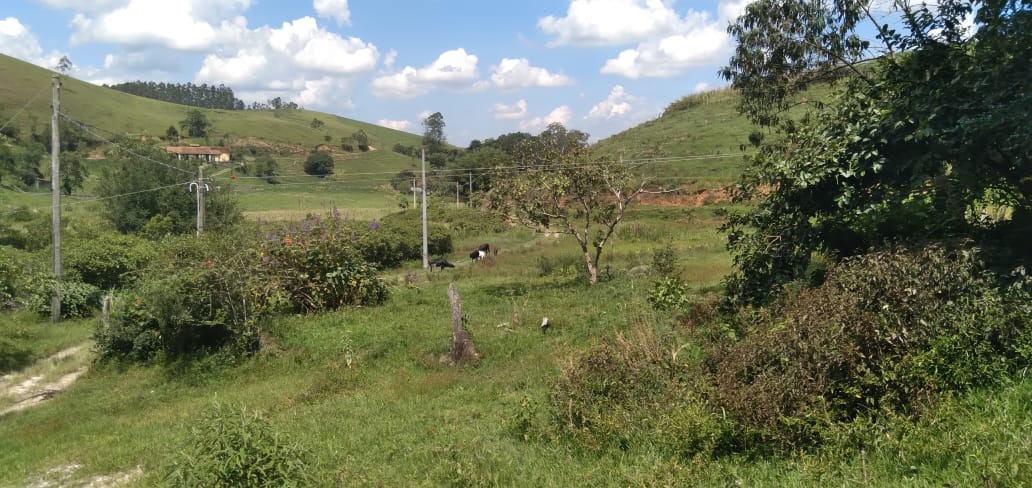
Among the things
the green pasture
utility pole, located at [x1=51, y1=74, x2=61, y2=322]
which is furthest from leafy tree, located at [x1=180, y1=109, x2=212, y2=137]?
the green pasture

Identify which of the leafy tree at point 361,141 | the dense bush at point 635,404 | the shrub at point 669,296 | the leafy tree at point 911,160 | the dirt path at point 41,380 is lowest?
the dirt path at point 41,380

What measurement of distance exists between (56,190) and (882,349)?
79.7 feet

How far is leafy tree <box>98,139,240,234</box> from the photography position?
44562 mm

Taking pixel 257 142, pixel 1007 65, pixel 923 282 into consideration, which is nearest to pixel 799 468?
pixel 923 282

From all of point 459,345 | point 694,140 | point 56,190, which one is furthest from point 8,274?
point 694,140

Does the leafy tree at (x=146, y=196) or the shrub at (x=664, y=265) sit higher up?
the leafy tree at (x=146, y=196)

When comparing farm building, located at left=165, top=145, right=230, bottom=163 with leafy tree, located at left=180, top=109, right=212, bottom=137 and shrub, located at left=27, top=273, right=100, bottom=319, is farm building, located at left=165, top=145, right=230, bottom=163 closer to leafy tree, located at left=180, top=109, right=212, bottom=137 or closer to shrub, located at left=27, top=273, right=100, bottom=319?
leafy tree, located at left=180, top=109, right=212, bottom=137

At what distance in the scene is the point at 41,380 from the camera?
14469 mm

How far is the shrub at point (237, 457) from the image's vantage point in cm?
518

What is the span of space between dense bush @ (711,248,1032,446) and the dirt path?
13.8 metres

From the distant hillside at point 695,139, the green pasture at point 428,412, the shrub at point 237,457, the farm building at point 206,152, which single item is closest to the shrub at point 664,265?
the green pasture at point 428,412

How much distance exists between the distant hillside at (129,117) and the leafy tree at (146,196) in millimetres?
55194

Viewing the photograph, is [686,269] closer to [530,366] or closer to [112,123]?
[530,366]

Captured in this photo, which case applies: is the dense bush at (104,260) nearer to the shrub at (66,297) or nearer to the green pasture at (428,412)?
the shrub at (66,297)
